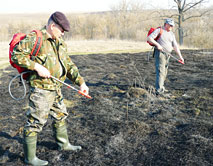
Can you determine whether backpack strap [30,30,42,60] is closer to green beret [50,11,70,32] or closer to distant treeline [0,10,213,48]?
green beret [50,11,70,32]

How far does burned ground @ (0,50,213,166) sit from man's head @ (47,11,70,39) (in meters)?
1.79

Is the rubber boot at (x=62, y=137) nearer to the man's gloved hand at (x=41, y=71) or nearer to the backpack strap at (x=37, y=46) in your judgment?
the man's gloved hand at (x=41, y=71)

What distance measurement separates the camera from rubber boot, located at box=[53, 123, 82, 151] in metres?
3.11

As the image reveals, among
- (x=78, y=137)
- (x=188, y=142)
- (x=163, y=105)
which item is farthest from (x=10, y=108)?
(x=188, y=142)

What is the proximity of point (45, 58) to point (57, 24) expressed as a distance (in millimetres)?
434

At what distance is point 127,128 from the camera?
4.05 m

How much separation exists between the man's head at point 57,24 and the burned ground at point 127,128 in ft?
5.87

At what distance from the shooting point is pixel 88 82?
7.53 meters

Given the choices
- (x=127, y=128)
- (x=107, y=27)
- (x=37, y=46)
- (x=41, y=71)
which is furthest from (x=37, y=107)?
(x=107, y=27)

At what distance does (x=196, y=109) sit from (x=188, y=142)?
5.21 ft

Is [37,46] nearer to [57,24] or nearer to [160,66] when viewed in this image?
[57,24]

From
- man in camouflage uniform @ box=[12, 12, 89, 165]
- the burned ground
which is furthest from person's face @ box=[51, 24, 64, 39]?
the burned ground

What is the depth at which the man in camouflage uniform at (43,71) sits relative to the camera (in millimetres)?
2467

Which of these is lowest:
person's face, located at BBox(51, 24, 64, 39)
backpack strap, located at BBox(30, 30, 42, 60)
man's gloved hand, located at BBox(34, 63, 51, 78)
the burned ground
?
the burned ground
